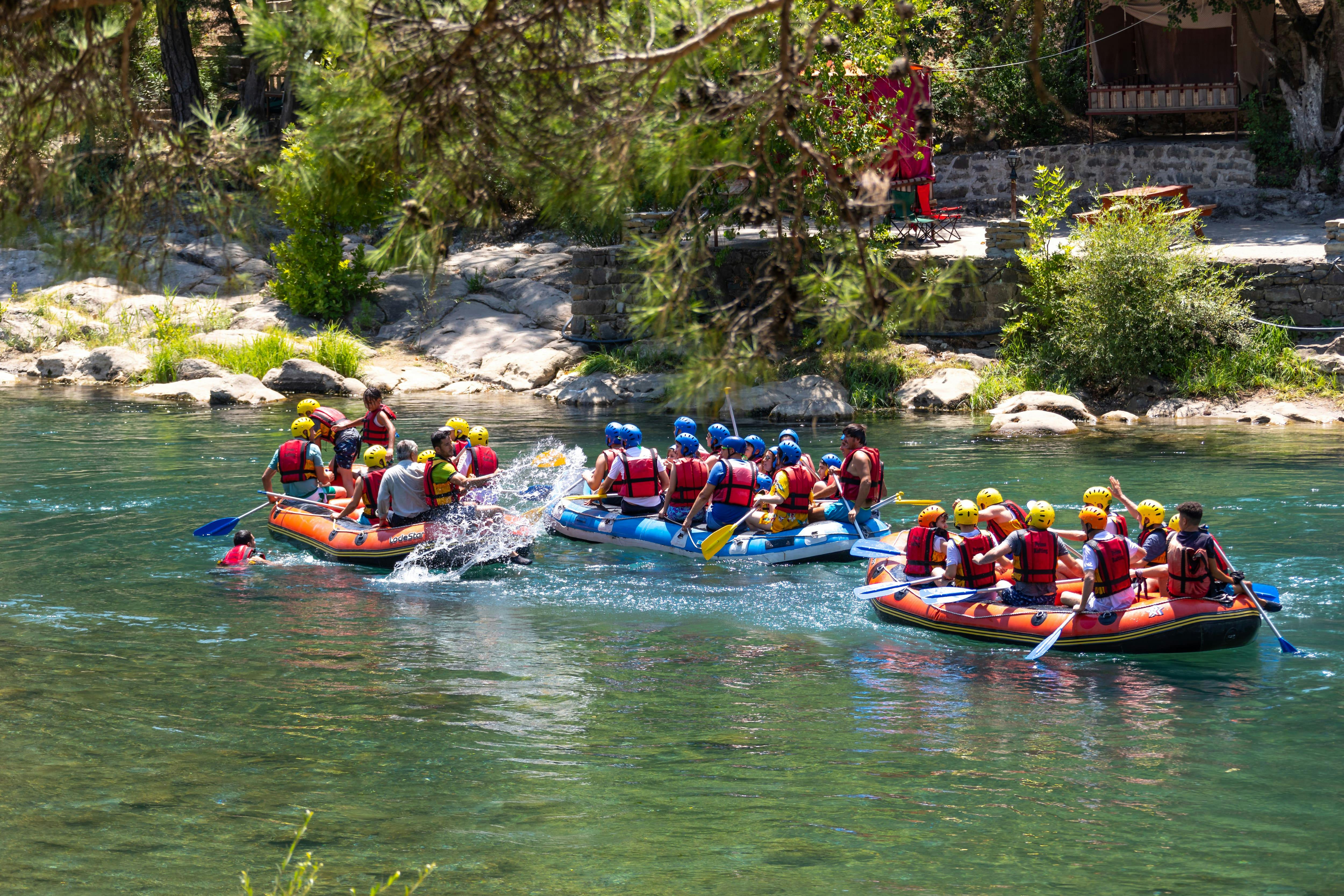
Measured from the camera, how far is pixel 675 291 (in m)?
5.06

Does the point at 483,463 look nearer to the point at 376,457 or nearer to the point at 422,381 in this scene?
the point at 376,457

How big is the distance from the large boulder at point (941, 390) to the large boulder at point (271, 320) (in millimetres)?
11640

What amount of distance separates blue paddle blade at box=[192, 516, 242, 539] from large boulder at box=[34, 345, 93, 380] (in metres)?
13.7

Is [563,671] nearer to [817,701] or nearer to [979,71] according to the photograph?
[817,701]

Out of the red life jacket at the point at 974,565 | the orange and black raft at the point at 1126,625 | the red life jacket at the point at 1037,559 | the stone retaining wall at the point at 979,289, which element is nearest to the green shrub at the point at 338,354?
the stone retaining wall at the point at 979,289

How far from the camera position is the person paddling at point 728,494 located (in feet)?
40.3

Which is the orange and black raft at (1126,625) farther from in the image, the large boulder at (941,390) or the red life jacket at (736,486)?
the large boulder at (941,390)

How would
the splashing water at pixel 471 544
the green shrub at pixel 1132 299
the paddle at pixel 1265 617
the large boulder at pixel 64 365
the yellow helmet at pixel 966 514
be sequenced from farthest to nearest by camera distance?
1. the large boulder at pixel 64 365
2. the green shrub at pixel 1132 299
3. the splashing water at pixel 471 544
4. the yellow helmet at pixel 966 514
5. the paddle at pixel 1265 617

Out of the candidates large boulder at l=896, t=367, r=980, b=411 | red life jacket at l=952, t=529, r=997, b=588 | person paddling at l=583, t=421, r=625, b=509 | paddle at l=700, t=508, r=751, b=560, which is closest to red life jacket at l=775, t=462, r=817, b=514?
paddle at l=700, t=508, r=751, b=560

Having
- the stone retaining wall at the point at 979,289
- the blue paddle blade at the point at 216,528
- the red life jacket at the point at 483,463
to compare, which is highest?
the stone retaining wall at the point at 979,289

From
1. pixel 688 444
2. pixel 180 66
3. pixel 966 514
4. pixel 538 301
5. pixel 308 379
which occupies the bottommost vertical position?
pixel 966 514

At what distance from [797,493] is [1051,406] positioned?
831cm

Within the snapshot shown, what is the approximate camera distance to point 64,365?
2527cm

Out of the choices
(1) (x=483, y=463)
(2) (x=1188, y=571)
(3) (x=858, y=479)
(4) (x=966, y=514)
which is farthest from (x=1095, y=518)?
(1) (x=483, y=463)
